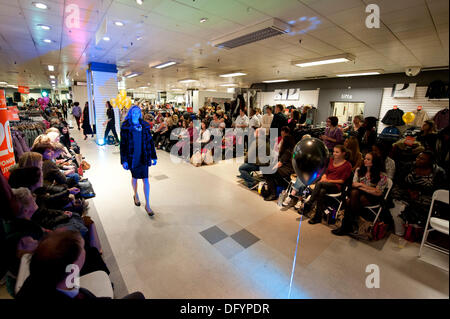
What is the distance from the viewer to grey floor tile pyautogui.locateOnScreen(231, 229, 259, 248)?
2732mm

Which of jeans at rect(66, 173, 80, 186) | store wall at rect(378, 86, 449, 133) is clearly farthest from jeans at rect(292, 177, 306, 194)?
store wall at rect(378, 86, 449, 133)

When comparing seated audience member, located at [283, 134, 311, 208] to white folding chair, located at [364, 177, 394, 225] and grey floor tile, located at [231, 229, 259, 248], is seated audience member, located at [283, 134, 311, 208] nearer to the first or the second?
white folding chair, located at [364, 177, 394, 225]

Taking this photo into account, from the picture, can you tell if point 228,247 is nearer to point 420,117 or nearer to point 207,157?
point 207,157

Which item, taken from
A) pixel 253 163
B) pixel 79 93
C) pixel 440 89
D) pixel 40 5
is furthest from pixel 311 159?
pixel 79 93

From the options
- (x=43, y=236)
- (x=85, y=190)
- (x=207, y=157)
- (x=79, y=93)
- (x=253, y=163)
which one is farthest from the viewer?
(x=79, y=93)

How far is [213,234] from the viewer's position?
291 cm

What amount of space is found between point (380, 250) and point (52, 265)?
3170 millimetres

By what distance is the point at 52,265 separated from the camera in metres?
1.04

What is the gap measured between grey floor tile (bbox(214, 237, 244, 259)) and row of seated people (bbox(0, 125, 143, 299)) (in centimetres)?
126

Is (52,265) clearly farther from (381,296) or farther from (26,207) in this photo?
(381,296)

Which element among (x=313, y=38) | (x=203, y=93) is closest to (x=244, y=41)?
(x=313, y=38)

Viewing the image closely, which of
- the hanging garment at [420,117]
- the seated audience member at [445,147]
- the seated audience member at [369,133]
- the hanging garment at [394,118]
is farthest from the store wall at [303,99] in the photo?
the seated audience member at [445,147]

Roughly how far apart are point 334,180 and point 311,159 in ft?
5.22

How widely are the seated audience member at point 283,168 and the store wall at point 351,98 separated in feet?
25.2
